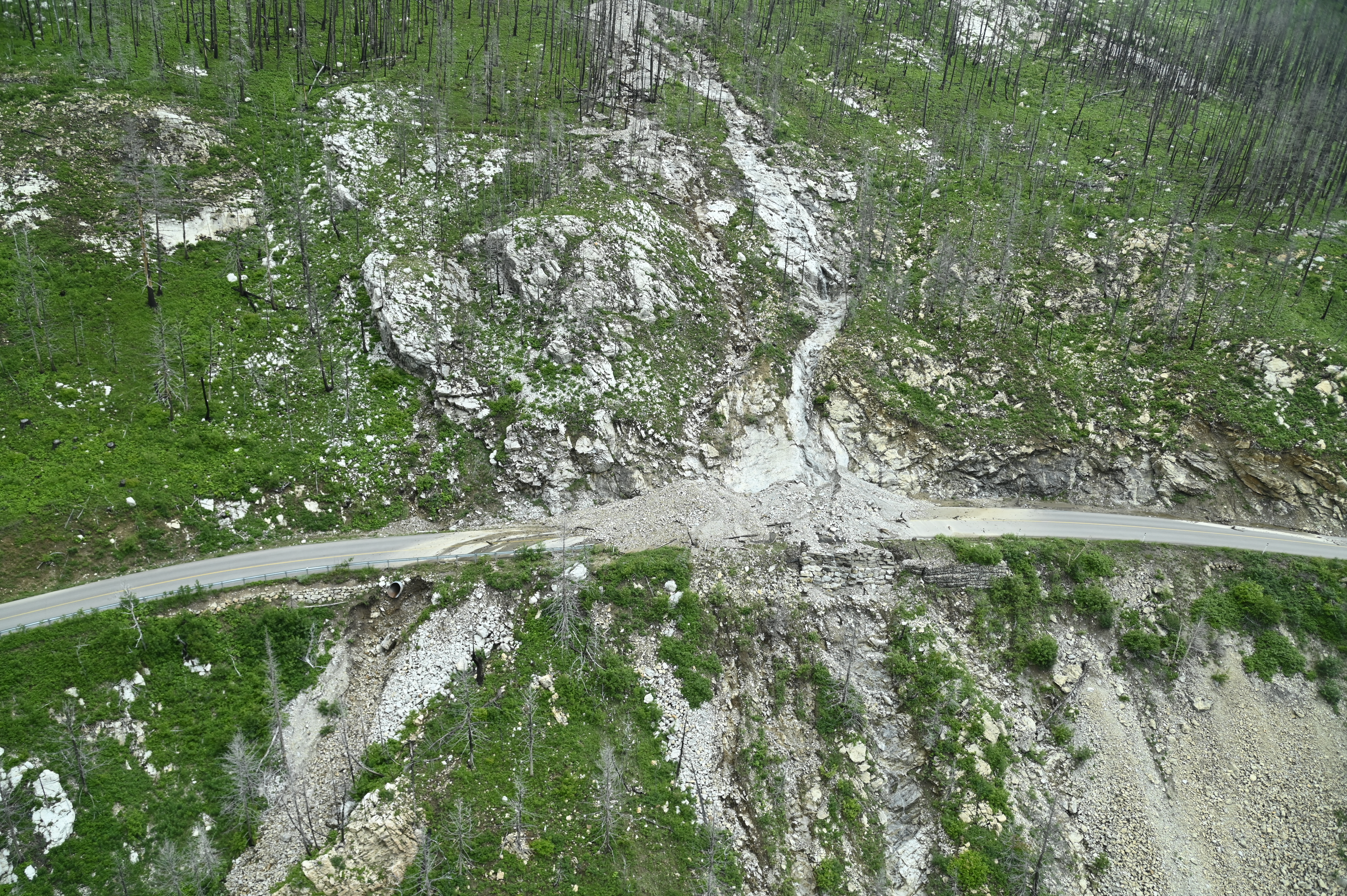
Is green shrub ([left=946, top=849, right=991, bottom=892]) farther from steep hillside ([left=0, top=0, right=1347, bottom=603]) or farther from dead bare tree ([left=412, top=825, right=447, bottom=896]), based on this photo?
steep hillside ([left=0, top=0, right=1347, bottom=603])

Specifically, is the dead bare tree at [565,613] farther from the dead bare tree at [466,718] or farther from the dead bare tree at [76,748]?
the dead bare tree at [76,748]

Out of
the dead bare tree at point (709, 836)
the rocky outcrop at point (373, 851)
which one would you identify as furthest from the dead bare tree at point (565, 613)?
the rocky outcrop at point (373, 851)

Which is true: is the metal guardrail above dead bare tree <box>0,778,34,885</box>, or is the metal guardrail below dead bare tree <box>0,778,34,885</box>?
above

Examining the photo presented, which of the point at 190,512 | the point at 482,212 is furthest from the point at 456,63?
the point at 190,512

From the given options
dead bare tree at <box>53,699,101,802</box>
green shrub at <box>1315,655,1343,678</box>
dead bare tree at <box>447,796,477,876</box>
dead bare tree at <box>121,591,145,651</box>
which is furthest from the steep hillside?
dead bare tree at <box>447,796,477,876</box>

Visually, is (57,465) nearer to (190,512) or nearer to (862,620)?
(190,512)

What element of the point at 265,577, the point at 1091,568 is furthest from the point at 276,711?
the point at 1091,568
